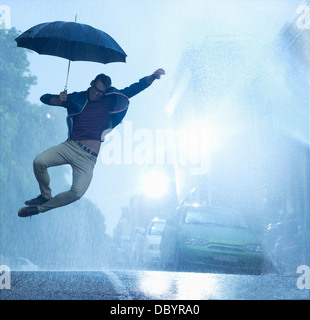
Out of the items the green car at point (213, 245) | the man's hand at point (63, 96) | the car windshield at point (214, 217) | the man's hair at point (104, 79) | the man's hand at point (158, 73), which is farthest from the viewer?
the car windshield at point (214, 217)

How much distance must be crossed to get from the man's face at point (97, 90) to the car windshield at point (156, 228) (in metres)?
10.9

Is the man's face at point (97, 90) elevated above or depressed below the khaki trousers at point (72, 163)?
above

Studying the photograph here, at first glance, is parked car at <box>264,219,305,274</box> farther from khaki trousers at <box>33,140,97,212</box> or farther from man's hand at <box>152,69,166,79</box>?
khaki trousers at <box>33,140,97,212</box>

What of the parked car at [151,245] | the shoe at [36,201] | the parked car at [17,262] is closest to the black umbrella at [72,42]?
the shoe at [36,201]

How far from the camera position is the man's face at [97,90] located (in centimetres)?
561

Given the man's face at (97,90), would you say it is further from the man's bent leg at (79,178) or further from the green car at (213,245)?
the green car at (213,245)

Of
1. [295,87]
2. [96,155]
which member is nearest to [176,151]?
[295,87]

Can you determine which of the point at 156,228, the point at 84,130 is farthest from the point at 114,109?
the point at 156,228

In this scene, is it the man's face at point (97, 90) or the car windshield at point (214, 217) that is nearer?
the man's face at point (97, 90)

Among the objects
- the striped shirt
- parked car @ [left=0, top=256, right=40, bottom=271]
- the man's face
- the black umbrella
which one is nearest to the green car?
the black umbrella

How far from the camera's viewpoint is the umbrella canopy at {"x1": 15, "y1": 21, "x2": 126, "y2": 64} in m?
5.86

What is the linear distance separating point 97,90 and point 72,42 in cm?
94

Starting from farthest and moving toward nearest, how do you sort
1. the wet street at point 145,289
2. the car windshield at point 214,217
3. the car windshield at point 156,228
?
the car windshield at point 156,228 → the car windshield at point 214,217 → the wet street at point 145,289
